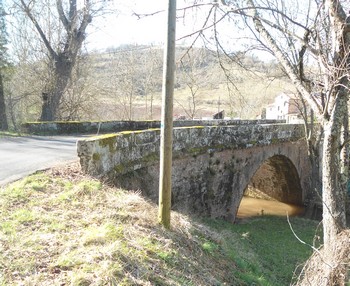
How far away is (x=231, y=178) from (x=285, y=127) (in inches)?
169

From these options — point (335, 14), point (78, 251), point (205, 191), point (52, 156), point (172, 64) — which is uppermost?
point (335, 14)

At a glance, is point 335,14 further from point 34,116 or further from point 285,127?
point 34,116

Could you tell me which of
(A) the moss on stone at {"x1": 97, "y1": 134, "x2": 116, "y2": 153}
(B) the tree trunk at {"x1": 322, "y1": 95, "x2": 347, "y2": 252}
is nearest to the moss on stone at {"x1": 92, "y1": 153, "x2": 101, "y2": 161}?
(A) the moss on stone at {"x1": 97, "y1": 134, "x2": 116, "y2": 153}

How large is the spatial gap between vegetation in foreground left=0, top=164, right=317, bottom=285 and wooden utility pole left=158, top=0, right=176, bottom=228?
25cm

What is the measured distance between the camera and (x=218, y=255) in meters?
5.18

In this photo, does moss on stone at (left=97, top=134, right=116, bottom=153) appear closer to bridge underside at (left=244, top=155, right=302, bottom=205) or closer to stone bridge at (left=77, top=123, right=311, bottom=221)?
stone bridge at (left=77, top=123, right=311, bottom=221)

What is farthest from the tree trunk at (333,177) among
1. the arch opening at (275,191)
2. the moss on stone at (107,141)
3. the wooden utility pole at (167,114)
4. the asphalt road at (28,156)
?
the arch opening at (275,191)

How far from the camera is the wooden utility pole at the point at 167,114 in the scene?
4.61 m

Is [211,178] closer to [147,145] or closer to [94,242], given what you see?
[147,145]

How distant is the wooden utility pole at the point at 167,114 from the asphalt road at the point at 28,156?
213 cm

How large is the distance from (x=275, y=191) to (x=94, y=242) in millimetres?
15360

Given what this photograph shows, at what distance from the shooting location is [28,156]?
22.4 feet

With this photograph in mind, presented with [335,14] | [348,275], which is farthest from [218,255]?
[335,14]

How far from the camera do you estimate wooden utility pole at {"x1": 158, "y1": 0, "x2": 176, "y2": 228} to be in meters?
4.61
